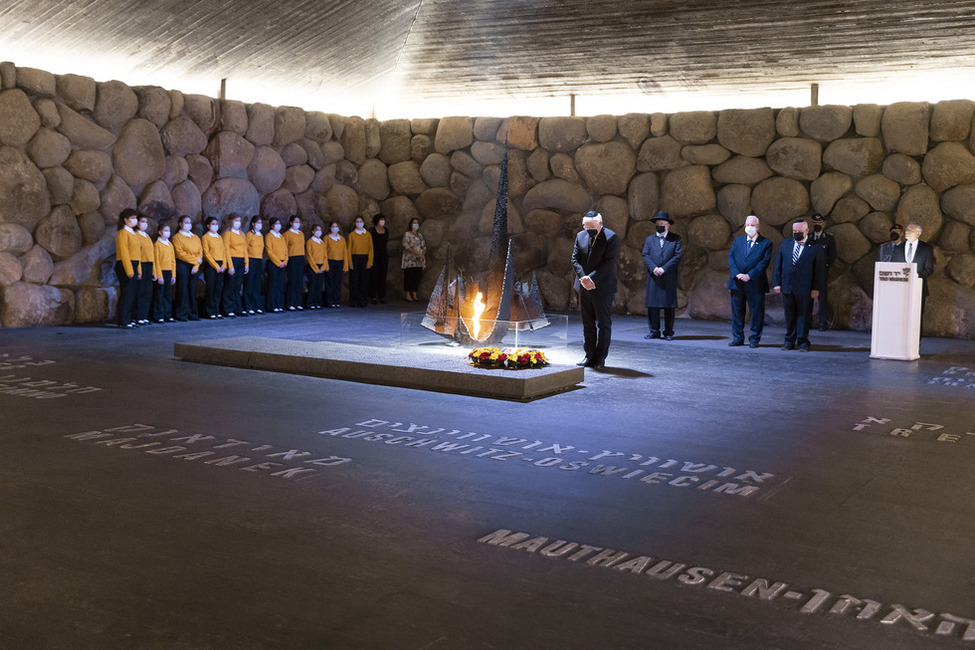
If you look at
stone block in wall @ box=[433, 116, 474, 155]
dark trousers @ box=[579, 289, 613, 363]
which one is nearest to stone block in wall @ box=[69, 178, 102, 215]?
stone block in wall @ box=[433, 116, 474, 155]

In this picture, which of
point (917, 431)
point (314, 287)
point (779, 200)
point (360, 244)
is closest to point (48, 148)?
point (314, 287)

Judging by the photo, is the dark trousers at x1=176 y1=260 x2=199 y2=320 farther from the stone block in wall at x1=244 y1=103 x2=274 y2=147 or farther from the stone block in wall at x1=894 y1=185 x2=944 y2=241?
the stone block in wall at x1=894 y1=185 x2=944 y2=241

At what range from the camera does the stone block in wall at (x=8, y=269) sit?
12609mm

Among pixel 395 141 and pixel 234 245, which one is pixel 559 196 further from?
pixel 234 245

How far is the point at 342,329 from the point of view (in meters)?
13.2

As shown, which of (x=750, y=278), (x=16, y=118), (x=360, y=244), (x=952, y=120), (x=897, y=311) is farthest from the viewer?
(x=360, y=244)

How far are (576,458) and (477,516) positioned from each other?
1.38 m

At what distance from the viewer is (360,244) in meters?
17.4

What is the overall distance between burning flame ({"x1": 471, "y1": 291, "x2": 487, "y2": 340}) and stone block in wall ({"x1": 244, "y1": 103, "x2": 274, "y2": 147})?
6803 mm

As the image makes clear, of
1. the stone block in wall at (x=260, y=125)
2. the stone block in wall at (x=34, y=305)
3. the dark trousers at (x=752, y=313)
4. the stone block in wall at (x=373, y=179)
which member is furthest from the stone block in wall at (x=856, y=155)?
the stone block in wall at (x=34, y=305)

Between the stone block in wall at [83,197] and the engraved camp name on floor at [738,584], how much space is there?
1075 cm

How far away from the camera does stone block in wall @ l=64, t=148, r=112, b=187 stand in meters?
13.4

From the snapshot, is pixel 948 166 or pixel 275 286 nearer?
pixel 948 166

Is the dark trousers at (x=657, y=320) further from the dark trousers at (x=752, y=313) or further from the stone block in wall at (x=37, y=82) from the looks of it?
the stone block in wall at (x=37, y=82)
